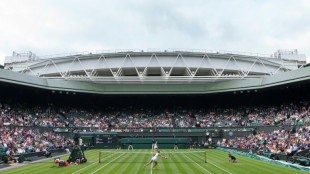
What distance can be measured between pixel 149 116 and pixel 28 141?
84.0 ft

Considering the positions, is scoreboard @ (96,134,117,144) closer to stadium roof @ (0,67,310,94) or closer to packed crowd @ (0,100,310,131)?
packed crowd @ (0,100,310,131)

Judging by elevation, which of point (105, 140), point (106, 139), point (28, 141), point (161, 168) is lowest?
point (161, 168)

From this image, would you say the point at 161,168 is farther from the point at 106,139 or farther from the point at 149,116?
the point at 149,116

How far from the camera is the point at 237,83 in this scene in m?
44.9


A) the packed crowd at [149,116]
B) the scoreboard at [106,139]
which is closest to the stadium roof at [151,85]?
the packed crowd at [149,116]

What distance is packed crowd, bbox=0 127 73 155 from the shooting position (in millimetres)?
29422

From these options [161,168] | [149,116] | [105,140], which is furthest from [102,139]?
[161,168]

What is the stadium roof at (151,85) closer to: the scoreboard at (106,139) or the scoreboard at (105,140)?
the scoreboard at (105,140)

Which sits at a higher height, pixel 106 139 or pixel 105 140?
pixel 106 139

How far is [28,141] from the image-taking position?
33781 millimetres

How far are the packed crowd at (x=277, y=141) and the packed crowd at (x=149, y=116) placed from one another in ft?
11.8

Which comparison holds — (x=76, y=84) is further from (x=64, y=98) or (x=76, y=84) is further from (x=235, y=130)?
(x=235, y=130)

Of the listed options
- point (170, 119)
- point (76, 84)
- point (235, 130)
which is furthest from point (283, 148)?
point (76, 84)

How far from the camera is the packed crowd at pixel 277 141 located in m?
27.4
